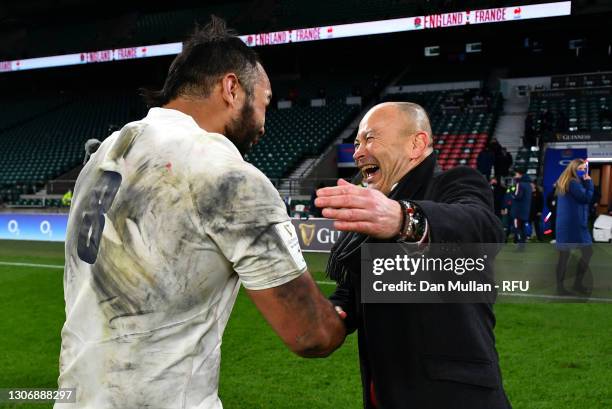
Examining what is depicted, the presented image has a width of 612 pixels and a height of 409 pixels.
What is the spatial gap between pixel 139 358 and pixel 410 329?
0.82 metres

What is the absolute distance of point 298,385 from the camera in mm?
4898

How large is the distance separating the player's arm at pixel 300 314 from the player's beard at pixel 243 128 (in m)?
0.47

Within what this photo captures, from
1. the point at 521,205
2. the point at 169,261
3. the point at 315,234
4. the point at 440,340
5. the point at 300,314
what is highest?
the point at 169,261

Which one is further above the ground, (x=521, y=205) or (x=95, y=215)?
(x=95, y=215)

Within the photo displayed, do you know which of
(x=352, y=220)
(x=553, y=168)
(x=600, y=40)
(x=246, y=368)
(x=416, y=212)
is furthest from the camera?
(x=600, y=40)

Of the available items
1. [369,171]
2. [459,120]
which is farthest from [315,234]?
[459,120]

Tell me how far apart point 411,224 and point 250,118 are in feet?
1.90

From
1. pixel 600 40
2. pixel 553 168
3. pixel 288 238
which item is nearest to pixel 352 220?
pixel 288 238

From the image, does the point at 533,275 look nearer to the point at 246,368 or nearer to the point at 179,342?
the point at 246,368

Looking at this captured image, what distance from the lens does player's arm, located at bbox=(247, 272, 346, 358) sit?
1.46 m

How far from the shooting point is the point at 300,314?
1.50 m

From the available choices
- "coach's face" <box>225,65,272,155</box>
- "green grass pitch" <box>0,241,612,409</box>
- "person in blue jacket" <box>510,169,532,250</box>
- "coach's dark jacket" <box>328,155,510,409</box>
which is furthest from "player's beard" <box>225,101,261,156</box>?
"person in blue jacket" <box>510,169,532,250</box>

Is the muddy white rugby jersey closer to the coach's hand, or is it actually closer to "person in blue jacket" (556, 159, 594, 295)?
the coach's hand

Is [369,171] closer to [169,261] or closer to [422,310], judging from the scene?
[422,310]
